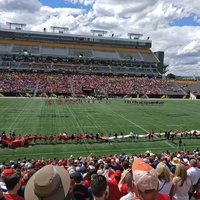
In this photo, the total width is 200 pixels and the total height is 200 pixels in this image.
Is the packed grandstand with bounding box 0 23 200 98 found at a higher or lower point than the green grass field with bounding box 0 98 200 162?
higher

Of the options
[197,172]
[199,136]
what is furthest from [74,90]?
[197,172]

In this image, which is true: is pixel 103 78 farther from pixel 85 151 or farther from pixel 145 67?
pixel 85 151

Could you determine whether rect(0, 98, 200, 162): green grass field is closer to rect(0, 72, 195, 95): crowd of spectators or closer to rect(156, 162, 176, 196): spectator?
rect(156, 162, 176, 196): spectator

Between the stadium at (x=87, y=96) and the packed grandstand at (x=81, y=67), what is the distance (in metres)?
0.24

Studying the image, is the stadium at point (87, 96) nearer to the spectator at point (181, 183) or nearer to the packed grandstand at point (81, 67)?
the packed grandstand at point (81, 67)

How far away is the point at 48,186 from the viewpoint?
2506mm

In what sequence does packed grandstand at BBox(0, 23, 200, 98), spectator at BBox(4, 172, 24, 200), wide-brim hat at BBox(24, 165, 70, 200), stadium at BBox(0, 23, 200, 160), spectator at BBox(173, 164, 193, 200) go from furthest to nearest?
packed grandstand at BBox(0, 23, 200, 98)
stadium at BBox(0, 23, 200, 160)
spectator at BBox(173, 164, 193, 200)
spectator at BBox(4, 172, 24, 200)
wide-brim hat at BBox(24, 165, 70, 200)

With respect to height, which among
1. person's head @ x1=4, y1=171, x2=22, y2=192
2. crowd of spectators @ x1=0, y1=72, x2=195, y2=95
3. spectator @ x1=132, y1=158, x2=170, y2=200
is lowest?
person's head @ x1=4, y1=171, x2=22, y2=192

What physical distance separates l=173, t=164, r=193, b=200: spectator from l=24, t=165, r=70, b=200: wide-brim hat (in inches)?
139

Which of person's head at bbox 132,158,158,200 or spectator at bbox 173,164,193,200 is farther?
spectator at bbox 173,164,193,200

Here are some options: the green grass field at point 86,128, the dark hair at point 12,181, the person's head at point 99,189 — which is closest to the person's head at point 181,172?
the person's head at point 99,189

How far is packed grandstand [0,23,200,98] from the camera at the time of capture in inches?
2625

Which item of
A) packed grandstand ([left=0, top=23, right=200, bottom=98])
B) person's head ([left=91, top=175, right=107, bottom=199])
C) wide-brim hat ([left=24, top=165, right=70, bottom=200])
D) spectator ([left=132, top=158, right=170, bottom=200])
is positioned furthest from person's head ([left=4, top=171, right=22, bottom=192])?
packed grandstand ([left=0, top=23, right=200, bottom=98])

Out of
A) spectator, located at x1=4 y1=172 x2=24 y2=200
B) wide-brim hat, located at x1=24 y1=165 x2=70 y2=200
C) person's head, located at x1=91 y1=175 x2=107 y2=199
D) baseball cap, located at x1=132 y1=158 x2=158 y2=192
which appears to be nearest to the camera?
wide-brim hat, located at x1=24 y1=165 x2=70 y2=200
